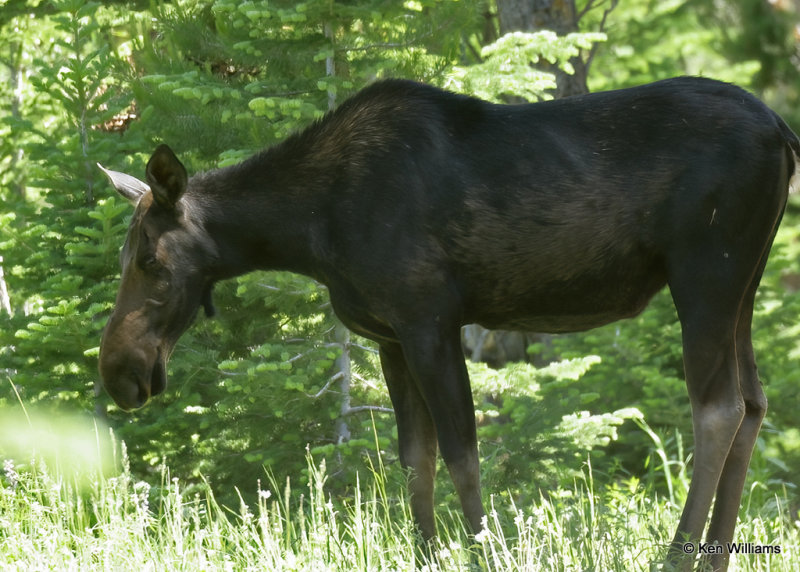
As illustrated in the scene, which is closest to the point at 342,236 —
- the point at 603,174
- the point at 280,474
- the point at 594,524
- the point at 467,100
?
the point at 467,100

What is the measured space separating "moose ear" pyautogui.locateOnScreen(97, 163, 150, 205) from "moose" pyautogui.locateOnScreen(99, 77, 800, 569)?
16 centimetres

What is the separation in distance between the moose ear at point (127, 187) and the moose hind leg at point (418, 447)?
4.62ft

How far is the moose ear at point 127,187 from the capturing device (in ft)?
16.2

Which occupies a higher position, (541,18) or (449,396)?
(541,18)

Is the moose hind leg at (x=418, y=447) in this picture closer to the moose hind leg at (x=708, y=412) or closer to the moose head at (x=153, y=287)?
the moose head at (x=153, y=287)

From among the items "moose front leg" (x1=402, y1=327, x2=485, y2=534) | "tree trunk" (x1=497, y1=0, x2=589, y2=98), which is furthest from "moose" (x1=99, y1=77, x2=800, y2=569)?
"tree trunk" (x1=497, y1=0, x2=589, y2=98)

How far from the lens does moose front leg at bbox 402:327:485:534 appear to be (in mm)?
4426

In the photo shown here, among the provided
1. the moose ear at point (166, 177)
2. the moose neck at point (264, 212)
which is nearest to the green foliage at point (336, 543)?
the moose neck at point (264, 212)

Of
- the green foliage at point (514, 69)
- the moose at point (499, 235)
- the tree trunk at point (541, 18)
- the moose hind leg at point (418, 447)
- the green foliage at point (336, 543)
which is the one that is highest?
the tree trunk at point (541, 18)

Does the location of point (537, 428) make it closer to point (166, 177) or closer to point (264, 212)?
point (264, 212)

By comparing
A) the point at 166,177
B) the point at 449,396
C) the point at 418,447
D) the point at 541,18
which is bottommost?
the point at 418,447

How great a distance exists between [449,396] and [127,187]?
187 cm

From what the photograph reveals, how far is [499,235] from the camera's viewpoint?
14.6ft

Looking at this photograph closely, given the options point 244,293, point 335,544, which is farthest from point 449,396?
point 244,293
